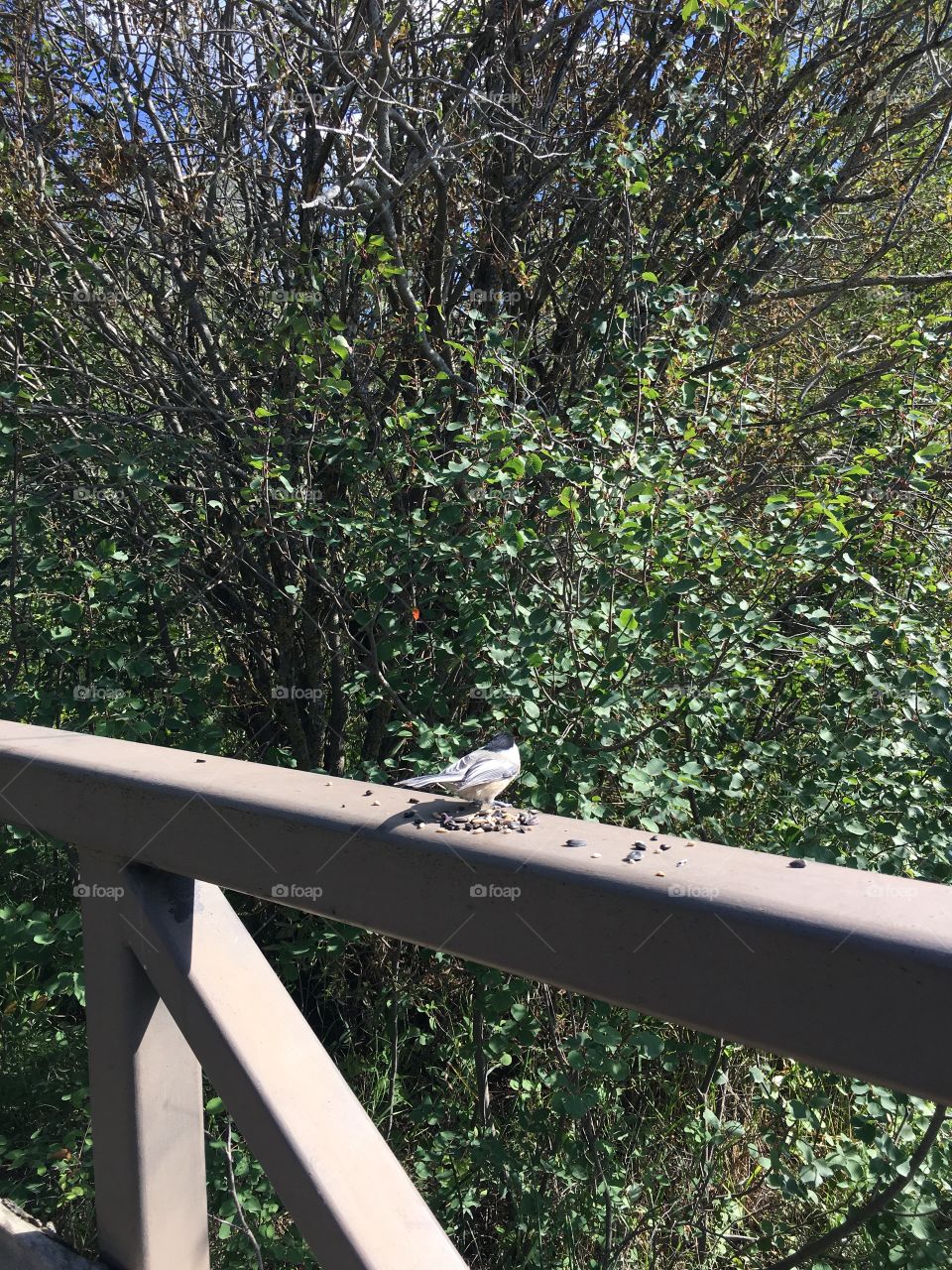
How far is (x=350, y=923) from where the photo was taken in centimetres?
98

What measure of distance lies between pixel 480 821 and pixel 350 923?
0.53 feet

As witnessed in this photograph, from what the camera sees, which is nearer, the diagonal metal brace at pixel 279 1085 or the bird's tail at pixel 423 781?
the diagonal metal brace at pixel 279 1085

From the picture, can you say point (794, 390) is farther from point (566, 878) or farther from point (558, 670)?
point (566, 878)

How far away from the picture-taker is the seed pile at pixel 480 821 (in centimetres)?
94

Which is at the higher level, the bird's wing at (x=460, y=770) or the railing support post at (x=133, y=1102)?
the bird's wing at (x=460, y=770)

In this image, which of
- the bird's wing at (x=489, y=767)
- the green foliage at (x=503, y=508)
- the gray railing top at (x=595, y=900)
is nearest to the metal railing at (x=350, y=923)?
the gray railing top at (x=595, y=900)

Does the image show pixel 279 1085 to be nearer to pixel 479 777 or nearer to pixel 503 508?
pixel 479 777

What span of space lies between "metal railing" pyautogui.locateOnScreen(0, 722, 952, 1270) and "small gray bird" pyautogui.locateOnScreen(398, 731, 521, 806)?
7 cm

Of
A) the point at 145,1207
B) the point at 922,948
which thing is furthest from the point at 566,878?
the point at 145,1207

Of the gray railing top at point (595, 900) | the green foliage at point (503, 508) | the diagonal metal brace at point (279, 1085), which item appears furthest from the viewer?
the green foliage at point (503, 508)

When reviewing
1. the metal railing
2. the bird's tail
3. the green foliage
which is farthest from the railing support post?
the green foliage

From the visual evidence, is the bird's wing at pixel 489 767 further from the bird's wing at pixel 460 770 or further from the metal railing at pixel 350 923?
the metal railing at pixel 350 923

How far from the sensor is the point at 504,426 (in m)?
2.83

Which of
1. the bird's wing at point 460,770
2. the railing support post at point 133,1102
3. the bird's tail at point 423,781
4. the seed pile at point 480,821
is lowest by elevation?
the railing support post at point 133,1102
